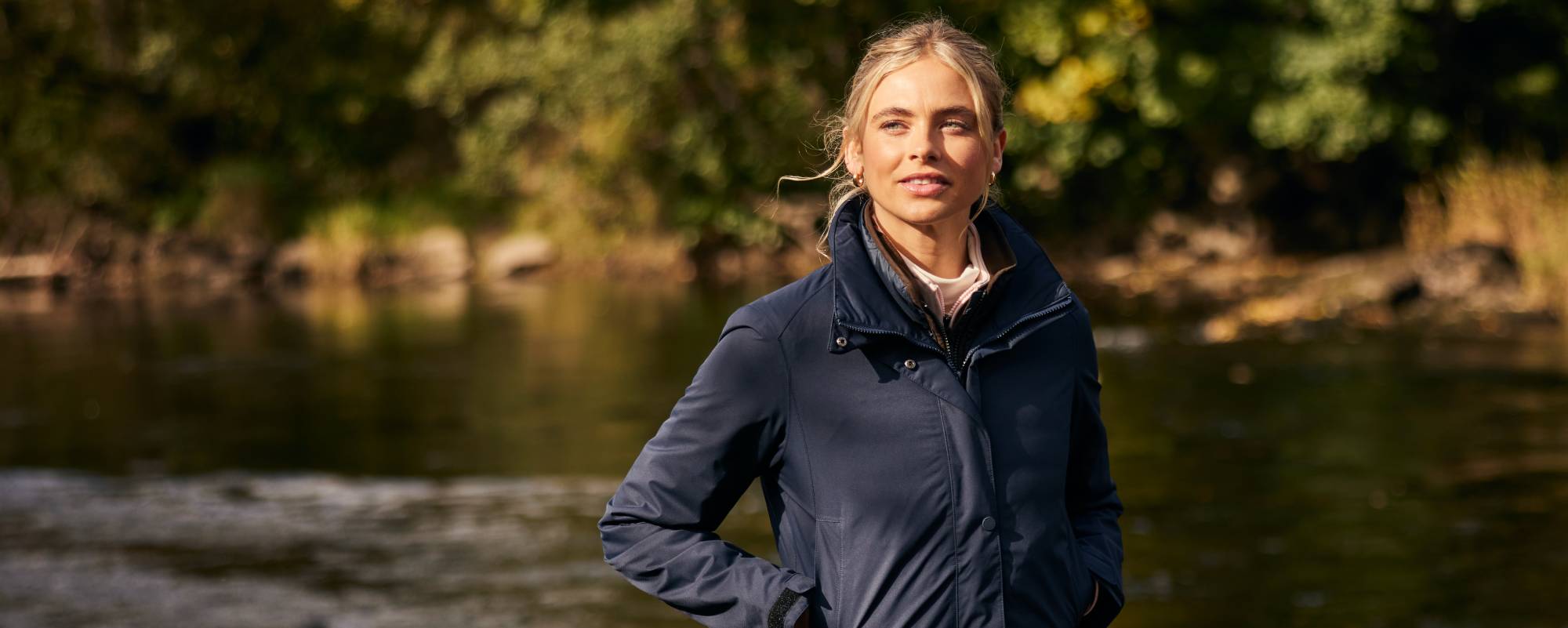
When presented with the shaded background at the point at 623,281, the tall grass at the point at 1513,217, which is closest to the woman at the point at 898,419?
the shaded background at the point at 623,281

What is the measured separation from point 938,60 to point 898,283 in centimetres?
35

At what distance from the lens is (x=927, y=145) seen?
2963 mm

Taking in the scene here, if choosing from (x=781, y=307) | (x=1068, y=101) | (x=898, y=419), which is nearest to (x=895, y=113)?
(x=781, y=307)

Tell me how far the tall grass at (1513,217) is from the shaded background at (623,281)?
0.08 metres

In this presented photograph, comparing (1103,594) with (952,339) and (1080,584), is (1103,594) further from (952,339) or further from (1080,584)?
(952,339)

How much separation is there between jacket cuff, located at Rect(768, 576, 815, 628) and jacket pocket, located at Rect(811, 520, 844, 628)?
0.22 feet

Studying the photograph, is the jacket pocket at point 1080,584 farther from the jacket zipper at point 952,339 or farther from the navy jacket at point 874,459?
the jacket zipper at point 952,339

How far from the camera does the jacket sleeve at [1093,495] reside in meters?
3.12

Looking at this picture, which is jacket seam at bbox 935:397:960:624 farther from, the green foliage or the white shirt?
the green foliage

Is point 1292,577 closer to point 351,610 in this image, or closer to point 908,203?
point 351,610

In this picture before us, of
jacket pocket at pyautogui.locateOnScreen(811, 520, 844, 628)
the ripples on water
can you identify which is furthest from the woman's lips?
the ripples on water

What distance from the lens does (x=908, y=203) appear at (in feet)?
9.85

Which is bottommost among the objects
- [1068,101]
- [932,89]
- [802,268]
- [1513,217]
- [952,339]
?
Result: [802,268]

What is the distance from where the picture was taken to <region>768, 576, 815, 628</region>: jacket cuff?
289 centimetres
